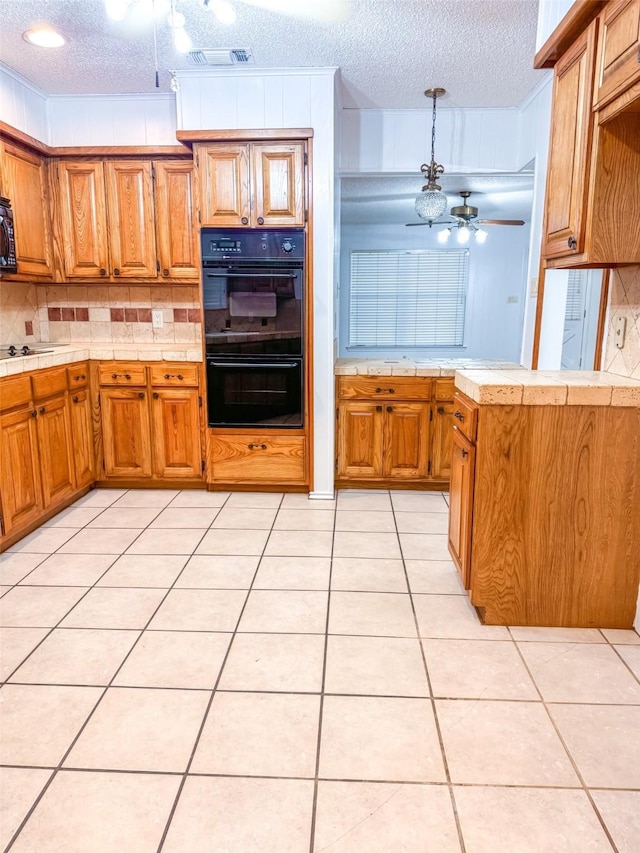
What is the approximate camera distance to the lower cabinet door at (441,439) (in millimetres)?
3775

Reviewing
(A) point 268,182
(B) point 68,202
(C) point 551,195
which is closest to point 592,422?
(C) point 551,195

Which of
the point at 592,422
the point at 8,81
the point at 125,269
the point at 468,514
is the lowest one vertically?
the point at 468,514

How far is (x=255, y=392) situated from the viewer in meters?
3.68

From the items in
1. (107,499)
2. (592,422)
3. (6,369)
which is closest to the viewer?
(592,422)

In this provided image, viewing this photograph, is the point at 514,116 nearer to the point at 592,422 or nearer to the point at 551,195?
the point at 551,195

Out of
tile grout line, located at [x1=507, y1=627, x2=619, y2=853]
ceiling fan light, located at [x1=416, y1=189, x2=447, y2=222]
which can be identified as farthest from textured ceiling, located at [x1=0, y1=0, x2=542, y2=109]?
tile grout line, located at [x1=507, y1=627, x2=619, y2=853]

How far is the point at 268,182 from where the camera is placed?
3.44 m

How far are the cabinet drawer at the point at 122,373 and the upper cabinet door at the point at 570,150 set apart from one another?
2.50 m

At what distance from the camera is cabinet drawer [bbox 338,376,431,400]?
3.75 metres

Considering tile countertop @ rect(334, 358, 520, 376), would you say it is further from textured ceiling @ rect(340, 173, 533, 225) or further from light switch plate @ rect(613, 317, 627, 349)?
textured ceiling @ rect(340, 173, 533, 225)

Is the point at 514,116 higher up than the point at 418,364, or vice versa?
the point at 514,116

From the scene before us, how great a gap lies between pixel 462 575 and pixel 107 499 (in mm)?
2373

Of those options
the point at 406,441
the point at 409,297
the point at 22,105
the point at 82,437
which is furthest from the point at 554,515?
the point at 409,297

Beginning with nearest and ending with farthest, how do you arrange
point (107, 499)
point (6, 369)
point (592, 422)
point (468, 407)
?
1. point (592, 422)
2. point (468, 407)
3. point (6, 369)
4. point (107, 499)
